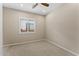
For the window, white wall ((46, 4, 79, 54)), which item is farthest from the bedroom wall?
white wall ((46, 4, 79, 54))

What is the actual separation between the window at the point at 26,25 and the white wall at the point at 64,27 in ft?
1.35

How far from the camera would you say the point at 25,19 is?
1592 millimetres

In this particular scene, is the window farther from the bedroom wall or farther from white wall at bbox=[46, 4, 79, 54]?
white wall at bbox=[46, 4, 79, 54]

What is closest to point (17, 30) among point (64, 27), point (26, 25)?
point (26, 25)

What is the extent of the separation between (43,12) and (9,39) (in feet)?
3.65

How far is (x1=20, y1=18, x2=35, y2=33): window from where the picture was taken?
1.52m

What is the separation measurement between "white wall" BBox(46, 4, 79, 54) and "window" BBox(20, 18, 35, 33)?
41cm

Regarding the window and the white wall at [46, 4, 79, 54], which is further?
the white wall at [46, 4, 79, 54]

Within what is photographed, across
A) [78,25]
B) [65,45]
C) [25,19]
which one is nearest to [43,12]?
[25,19]

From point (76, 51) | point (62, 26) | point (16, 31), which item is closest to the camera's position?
point (16, 31)

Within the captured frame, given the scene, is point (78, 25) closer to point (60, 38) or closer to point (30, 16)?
point (60, 38)

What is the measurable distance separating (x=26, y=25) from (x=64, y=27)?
1228 millimetres

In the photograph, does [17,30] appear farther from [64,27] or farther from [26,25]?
[64,27]

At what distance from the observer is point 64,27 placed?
2104 millimetres
